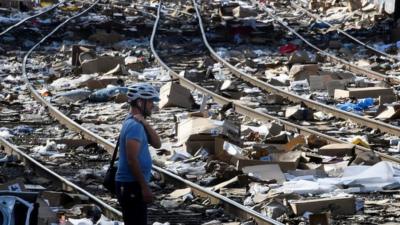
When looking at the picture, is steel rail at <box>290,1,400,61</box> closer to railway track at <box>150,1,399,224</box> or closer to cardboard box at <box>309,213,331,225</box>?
railway track at <box>150,1,399,224</box>

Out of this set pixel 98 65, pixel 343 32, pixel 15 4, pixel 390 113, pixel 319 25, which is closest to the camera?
pixel 390 113

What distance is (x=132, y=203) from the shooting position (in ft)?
26.8

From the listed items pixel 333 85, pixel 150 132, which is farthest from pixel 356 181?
pixel 333 85

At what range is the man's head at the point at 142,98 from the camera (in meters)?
8.20

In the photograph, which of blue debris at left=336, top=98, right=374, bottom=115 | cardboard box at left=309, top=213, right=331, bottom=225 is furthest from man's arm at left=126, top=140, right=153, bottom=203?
blue debris at left=336, top=98, right=374, bottom=115

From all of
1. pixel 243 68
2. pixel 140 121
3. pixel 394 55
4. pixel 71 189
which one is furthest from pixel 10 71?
pixel 140 121

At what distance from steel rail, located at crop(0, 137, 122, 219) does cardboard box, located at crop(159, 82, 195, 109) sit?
14.0ft

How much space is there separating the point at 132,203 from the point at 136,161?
1.05 feet

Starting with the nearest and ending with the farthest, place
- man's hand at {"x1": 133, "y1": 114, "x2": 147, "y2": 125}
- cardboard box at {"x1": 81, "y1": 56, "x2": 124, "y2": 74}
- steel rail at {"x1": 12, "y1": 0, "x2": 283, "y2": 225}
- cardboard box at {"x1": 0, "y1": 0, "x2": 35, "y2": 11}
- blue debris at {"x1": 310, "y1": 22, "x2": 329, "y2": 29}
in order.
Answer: man's hand at {"x1": 133, "y1": 114, "x2": 147, "y2": 125}
steel rail at {"x1": 12, "y1": 0, "x2": 283, "y2": 225}
cardboard box at {"x1": 81, "y1": 56, "x2": 124, "y2": 74}
blue debris at {"x1": 310, "y1": 22, "x2": 329, "y2": 29}
cardboard box at {"x1": 0, "y1": 0, "x2": 35, "y2": 11}

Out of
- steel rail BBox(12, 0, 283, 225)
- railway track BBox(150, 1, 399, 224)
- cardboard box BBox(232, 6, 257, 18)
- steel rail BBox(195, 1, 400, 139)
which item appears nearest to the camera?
steel rail BBox(12, 0, 283, 225)

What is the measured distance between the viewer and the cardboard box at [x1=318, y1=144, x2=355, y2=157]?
14.1 metres

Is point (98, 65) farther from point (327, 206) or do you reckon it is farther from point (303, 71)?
point (327, 206)

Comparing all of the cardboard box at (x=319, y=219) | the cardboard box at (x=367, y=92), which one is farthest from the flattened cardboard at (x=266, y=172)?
the cardboard box at (x=367, y=92)

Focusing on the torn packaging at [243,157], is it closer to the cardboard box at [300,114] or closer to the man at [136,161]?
the cardboard box at [300,114]
